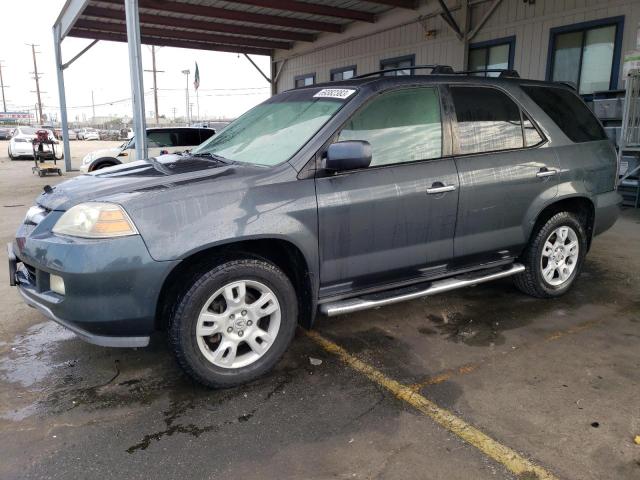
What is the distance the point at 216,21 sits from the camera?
14406 mm

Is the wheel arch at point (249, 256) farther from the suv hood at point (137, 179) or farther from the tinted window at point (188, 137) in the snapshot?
the tinted window at point (188, 137)

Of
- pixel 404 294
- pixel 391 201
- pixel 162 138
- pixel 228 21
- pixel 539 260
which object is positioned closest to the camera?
pixel 391 201

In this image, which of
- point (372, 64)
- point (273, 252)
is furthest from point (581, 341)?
point (372, 64)

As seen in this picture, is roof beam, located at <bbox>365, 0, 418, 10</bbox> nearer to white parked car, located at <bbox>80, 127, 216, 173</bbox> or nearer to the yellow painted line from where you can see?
white parked car, located at <bbox>80, 127, 216, 173</bbox>

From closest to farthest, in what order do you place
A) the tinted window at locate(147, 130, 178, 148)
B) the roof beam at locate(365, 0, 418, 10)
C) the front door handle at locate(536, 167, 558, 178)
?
the front door handle at locate(536, 167, 558, 178) < the roof beam at locate(365, 0, 418, 10) < the tinted window at locate(147, 130, 178, 148)

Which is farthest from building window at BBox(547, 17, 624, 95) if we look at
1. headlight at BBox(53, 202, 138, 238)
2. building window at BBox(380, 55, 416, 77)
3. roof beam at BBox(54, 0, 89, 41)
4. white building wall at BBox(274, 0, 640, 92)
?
roof beam at BBox(54, 0, 89, 41)

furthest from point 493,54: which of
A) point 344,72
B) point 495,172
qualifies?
point 495,172

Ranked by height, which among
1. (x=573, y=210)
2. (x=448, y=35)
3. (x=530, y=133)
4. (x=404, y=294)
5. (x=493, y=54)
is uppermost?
(x=448, y=35)

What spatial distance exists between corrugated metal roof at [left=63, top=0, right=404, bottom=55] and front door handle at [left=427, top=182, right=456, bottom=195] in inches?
367

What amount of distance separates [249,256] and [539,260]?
103 inches

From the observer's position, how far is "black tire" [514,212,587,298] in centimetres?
432

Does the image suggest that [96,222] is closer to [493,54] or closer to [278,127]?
[278,127]

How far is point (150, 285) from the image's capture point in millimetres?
2775

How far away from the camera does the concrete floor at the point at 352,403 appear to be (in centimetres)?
247
